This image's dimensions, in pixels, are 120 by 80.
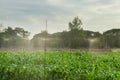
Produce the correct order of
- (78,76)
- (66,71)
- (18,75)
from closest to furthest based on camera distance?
(78,76) < (66,71) < (18,75)

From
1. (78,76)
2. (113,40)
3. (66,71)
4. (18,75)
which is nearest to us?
(78,76)

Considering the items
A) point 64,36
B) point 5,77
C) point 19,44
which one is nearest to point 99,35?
point 64,36

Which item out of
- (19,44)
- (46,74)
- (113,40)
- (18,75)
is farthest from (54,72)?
(113,40)

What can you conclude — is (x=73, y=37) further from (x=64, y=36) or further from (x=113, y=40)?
(x=113, y=40)

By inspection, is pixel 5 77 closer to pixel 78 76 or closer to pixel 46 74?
pixel 46 74

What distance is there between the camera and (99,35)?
2659cm

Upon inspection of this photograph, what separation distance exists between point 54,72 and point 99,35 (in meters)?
21.8

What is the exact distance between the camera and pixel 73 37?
1013 inches

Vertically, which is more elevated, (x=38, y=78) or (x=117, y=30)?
(x=117, y=30)

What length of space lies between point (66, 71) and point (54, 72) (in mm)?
281

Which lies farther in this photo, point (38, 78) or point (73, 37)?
point (73, 37)

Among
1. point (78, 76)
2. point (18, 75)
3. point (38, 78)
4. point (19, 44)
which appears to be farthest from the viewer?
point (19, 44)

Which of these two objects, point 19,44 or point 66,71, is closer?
point 66,71

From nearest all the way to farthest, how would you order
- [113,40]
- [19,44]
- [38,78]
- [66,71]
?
1. [66,71]
2. [38,78]
3. [19,44]
4. [113,40]
